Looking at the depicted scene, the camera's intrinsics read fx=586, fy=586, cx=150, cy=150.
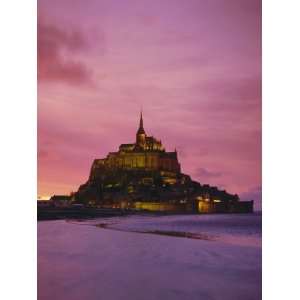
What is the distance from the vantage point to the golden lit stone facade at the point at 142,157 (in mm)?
4188

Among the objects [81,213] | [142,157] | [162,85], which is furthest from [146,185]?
[162,85]

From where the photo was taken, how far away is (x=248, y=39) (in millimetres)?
4176

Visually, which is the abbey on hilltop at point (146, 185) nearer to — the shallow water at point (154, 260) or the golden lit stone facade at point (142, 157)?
the golden lit stone facade at point (142, 157)

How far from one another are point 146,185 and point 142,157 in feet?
0.74

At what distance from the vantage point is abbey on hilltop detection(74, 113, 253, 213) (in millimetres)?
4199

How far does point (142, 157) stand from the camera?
4.28 metres

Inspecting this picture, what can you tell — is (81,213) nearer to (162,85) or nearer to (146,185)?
(146,185)

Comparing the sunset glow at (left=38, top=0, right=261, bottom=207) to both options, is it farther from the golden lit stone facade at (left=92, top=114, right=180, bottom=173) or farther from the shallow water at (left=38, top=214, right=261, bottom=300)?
the shallow water at (left=38, top=214, right=261, bottom=300)

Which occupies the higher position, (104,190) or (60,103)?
(60,103)
